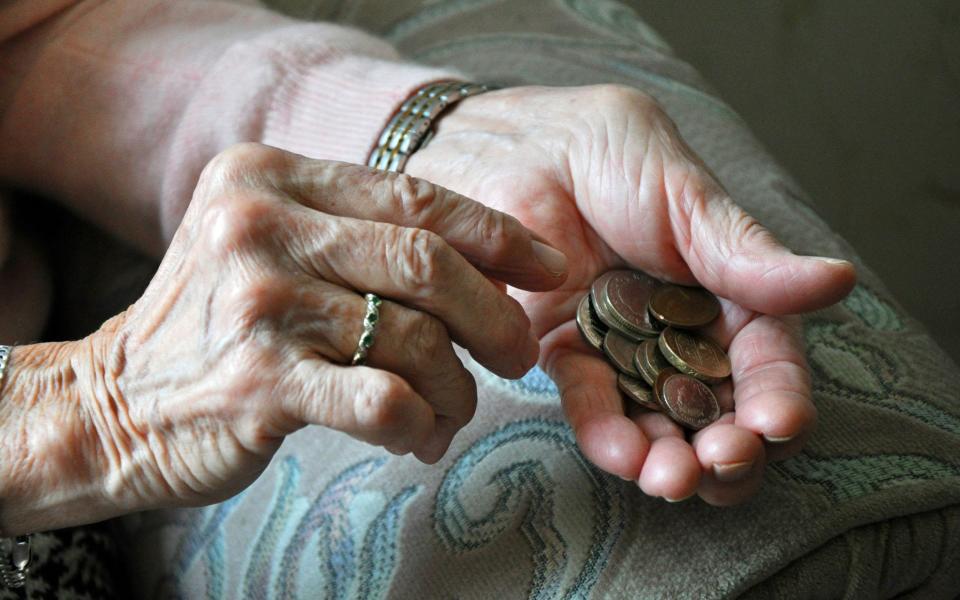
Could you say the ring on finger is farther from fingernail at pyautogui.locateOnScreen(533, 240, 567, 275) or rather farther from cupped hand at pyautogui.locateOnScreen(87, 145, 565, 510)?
fingernail at pyautogui.locateOnScreen(533, 240, 567, 275)

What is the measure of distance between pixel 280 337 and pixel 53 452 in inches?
8.4

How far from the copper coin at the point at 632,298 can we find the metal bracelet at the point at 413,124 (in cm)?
27

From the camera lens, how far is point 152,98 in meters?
1.00

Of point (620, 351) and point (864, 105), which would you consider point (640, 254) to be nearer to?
point (620, 351)

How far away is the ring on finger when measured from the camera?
1.86 feet

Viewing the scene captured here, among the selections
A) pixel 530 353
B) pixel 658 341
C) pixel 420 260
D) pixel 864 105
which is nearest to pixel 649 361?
pixel 658 341

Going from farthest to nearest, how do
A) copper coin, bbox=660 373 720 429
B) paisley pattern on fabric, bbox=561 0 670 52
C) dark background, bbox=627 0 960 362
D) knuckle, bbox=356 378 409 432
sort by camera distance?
dark background, bbox=627 0 960 362 < paisley pattern on fabric, bbox=561 0 670 52 < copper coin, bbox=660 373 720 429 < knuckle, bbox=356 378 409 432

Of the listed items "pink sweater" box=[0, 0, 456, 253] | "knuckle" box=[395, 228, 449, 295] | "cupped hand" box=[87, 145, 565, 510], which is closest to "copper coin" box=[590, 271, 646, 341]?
"cupped hand" box=[87, 145, 565, 510]

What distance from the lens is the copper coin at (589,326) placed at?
72 cm

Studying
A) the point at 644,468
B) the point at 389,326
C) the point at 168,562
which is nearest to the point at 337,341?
the point at 389,326

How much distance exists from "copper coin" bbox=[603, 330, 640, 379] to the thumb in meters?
0.08

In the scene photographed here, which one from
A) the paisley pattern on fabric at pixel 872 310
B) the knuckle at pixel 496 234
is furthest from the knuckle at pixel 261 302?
the paisley pattern on fabric at pixel 872 310

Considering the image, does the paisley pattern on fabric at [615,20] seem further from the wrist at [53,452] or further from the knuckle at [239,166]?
the wrist at [53,452]

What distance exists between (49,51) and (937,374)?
990 millimetres
